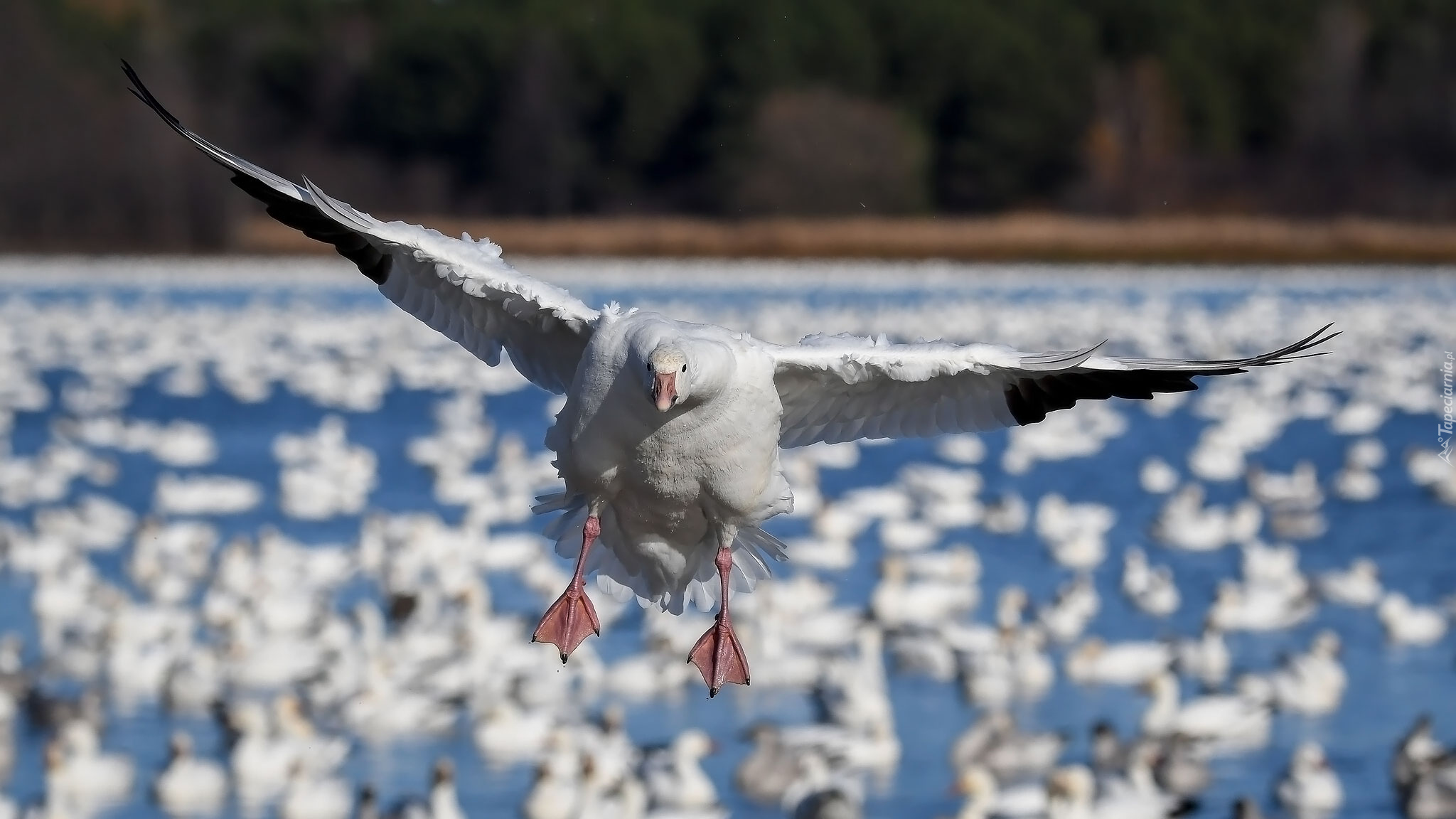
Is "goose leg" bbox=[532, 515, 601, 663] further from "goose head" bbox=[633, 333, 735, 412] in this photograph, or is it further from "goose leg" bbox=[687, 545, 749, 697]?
"goose head" bbox=[633, 333, 735, 412]

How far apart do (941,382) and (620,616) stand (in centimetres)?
841

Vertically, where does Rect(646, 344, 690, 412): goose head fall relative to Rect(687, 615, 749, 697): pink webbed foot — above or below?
above

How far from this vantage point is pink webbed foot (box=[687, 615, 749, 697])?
6391 mm

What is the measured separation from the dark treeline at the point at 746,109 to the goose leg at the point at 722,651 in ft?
107

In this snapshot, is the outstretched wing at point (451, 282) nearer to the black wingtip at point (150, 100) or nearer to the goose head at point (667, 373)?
the black wingtip at point (150, 100)

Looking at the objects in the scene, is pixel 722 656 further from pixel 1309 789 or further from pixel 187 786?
pixel 187 786

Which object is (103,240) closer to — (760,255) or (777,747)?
(760,255)

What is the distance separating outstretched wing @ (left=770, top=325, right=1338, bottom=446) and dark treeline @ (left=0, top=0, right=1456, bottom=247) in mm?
32432

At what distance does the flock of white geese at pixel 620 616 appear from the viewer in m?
10.5

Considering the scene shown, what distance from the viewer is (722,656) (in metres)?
6.46

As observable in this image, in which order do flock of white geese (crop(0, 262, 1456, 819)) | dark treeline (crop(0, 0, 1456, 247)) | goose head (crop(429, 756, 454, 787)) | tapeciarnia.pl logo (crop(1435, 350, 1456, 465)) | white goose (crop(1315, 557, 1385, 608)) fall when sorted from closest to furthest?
goose head (crop(429, 756, 454, 787)) → flock of white geese (crop(0, 262, 1456, 819)) → white goose (crop(1315, 557, 1385, 608)) → tapeciarnia.pl logo (crop(1435, 350, 1456, 465)) → dark treeline (crop(0, 0, 1456, 247))

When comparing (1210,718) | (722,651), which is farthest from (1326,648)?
(722,651)

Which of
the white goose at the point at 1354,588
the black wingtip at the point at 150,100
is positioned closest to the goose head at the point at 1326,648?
the white goose at the point at 1354,588

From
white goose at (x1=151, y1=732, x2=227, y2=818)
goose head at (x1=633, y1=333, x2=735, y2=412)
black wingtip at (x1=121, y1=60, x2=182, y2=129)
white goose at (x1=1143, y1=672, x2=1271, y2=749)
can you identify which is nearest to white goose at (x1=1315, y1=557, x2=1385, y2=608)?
white goose at (x1=1143, y1=672, x2=1271, y2=749)
